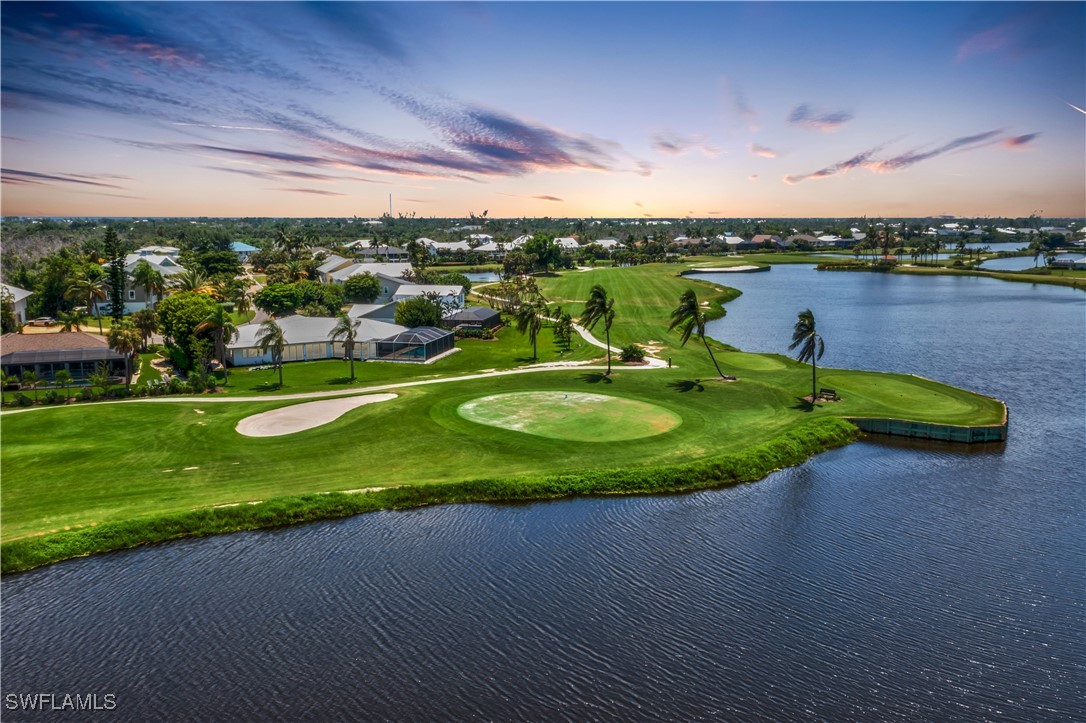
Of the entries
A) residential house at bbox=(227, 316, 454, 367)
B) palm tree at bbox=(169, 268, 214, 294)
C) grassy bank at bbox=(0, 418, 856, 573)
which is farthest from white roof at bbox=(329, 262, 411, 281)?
grassy bank at bbox=(0, 418, 856, 573)

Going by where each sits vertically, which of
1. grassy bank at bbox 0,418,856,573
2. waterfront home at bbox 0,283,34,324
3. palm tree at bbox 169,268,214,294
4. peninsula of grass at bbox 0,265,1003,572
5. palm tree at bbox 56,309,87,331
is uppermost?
palm tree at bbox 169,268,214,294

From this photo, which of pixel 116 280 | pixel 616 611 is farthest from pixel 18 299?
pixel 616 611

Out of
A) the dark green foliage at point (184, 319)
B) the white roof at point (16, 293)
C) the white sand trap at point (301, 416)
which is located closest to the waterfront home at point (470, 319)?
the dark green foliage at point (184, 319)

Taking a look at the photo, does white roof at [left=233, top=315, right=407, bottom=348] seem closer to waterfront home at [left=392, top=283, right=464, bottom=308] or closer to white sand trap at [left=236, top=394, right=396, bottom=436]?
white sand trap at [left=236, top=394, right=396, bottom=436]

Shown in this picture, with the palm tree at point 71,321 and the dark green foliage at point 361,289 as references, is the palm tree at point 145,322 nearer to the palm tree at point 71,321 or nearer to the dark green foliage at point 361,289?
the palm tree at point 71,321

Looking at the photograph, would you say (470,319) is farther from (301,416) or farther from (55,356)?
(55,356)

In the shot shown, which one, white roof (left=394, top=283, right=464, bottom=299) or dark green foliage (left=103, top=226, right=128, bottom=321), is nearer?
dark green foliage (left=103, top=226, right=128, bottom=321)

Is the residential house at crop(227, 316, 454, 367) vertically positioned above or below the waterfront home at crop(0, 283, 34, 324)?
below

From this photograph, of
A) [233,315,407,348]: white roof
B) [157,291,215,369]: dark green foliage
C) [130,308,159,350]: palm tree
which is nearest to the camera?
[157,291,215,369]: dark green foliage
